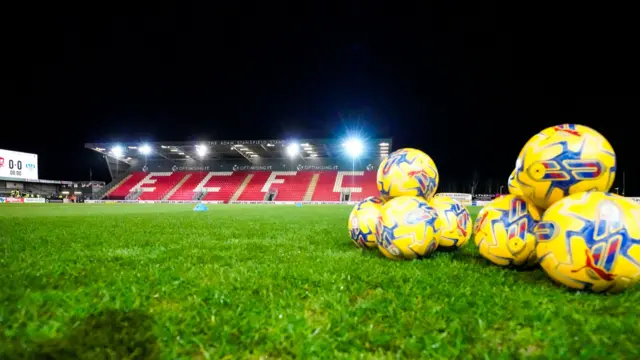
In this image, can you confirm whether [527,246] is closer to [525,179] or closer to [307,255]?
[525,179]

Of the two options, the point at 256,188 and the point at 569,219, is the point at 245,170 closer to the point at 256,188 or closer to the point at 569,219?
the point at 256,188

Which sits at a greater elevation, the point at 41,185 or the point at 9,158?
the point at 9,158

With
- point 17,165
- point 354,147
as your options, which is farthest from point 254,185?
point 17,165

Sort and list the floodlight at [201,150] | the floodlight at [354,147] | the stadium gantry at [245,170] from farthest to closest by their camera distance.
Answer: the floodlight at [201,150] → the stadium gantry at [245,170] → the floodlight at [354,147]

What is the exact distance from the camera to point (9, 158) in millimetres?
39938

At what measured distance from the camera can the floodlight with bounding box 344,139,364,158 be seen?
131 feet

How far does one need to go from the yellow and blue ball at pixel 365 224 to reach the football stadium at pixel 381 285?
0.03 meters

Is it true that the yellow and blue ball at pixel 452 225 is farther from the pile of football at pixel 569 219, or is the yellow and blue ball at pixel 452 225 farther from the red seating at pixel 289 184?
the red seating at pixel 289 184

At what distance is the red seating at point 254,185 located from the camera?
141ft

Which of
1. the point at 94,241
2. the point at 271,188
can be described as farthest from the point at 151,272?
the point at 271,188

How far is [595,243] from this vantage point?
285 cm

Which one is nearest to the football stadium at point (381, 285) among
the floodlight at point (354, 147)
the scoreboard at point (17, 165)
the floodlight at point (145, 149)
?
the floodlight at point (354, 147)

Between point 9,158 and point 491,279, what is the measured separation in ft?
181

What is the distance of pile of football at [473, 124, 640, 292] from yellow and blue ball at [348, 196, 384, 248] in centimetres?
150
